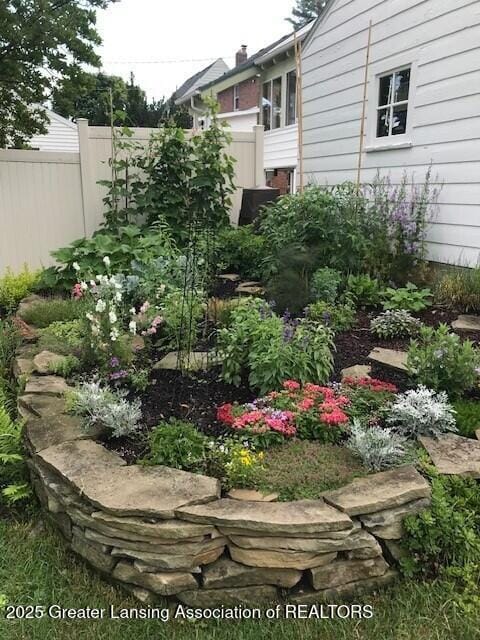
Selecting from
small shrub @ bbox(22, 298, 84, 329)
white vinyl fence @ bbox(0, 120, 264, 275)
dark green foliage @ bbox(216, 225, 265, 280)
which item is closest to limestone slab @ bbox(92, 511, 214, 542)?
small shrub @ bbox(22, 298, 84, 329)

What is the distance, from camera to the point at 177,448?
235 cm

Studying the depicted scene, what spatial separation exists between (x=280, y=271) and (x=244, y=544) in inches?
115

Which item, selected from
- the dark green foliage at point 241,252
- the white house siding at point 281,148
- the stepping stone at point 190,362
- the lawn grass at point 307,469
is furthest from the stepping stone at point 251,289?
the white house siding at point 281,148

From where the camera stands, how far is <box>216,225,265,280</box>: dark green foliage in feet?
17.6

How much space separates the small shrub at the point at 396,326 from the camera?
3.81 meters

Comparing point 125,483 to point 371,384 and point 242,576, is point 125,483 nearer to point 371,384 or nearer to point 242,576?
point 242,576

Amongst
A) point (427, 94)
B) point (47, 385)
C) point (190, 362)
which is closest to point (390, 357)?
point (190, 362)

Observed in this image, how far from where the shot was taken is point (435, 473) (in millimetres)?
2242

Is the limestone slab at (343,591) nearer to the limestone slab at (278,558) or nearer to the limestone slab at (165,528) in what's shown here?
the limestone slab at (278,558)

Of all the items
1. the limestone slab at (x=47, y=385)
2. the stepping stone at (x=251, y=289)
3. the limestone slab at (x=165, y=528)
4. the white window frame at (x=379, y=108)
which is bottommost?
the limestone slab at (x=165, y=528)

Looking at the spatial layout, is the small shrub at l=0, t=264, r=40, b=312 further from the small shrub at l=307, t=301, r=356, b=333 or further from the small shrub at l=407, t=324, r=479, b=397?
the small shrub at l=407, t=324, r=479, b=397

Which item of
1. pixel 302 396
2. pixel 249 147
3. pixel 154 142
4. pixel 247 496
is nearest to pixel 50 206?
pixel 154 142

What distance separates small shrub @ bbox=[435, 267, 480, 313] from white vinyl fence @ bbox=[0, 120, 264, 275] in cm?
397

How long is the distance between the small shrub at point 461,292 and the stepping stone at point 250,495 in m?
2.92
